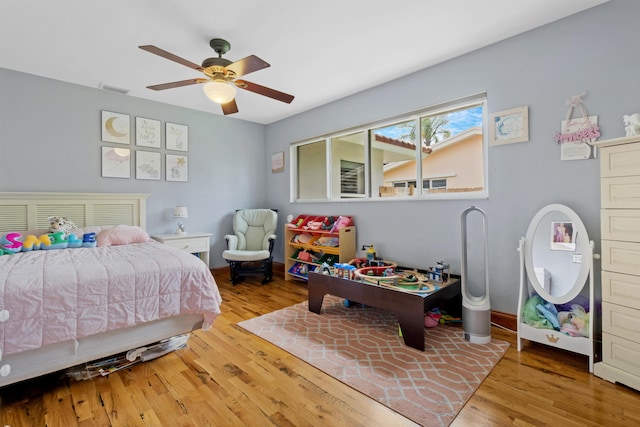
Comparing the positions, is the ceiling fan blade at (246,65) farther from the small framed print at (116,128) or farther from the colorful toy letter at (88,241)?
the small framed print at (116,128)

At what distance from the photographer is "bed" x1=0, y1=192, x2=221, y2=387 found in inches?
62.7

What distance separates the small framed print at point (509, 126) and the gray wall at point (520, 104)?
4cm

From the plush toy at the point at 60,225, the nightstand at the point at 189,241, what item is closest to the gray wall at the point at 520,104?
the nightstand at the point at 189,241

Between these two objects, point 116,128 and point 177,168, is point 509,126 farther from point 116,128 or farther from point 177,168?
point 116,128

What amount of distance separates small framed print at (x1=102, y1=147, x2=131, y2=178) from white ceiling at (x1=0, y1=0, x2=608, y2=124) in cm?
82

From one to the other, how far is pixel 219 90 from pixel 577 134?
2791 millimetres

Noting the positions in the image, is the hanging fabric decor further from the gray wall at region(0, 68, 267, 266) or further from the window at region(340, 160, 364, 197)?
the gray wall at region(0, 68, 267, 266)

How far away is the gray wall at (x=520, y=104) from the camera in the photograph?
211 centimetres

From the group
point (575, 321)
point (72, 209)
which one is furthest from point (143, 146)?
point (575, 321)

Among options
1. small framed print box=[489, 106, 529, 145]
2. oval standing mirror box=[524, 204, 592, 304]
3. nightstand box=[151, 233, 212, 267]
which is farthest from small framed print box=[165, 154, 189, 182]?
oval standing mirror box=[524, 204, 592, 304]

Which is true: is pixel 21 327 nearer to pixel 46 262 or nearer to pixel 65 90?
pixel 46 262

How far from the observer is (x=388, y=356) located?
2.15 metres

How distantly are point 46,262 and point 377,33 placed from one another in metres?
3.05

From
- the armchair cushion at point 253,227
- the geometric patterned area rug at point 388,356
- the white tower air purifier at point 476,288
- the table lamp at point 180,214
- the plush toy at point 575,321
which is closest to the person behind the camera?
the geometric patterned area rug at point 388,356
